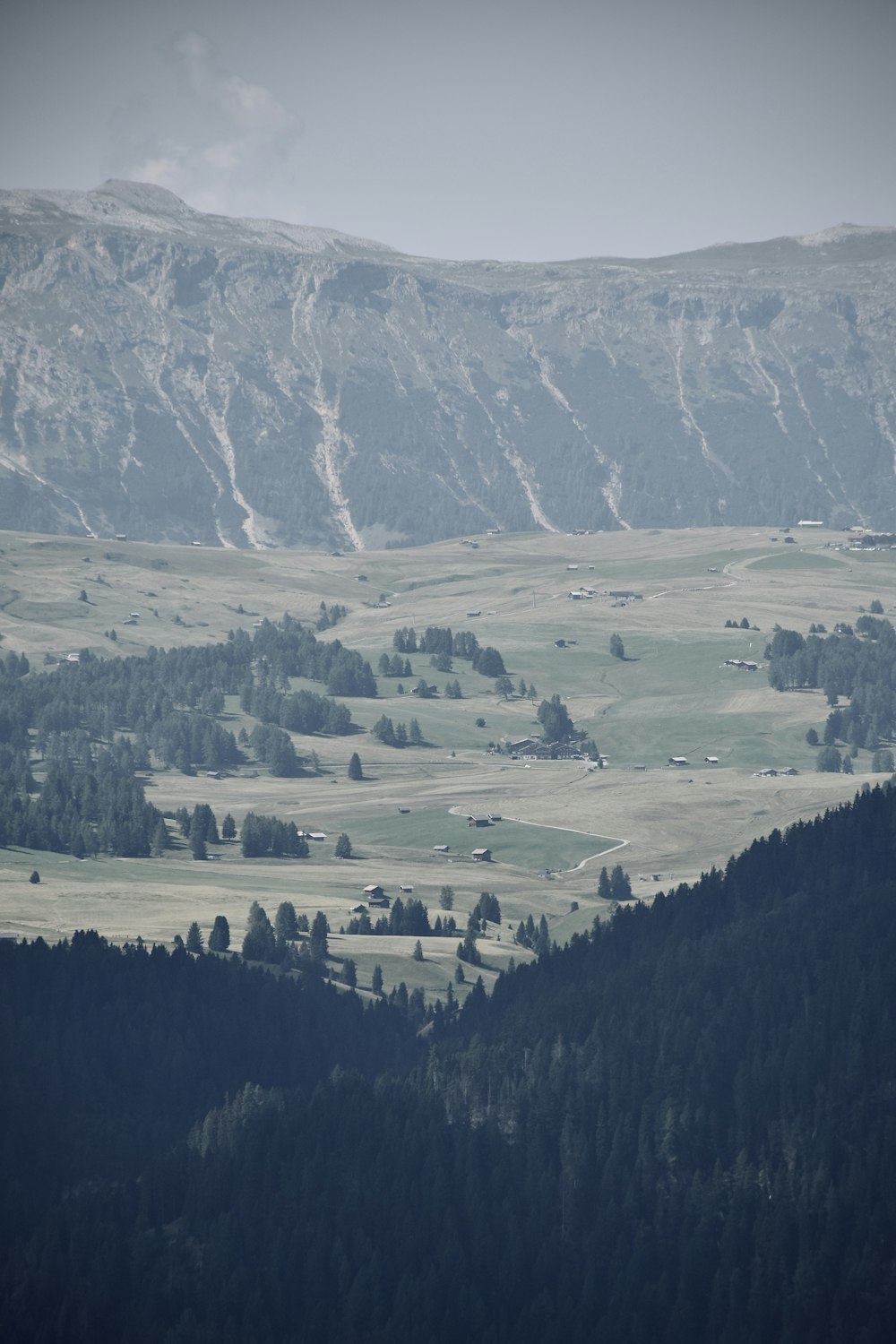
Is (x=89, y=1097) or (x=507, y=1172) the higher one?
(x=89, y=1097)

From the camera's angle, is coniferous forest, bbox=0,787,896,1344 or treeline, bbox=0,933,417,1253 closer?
coniferous forest, bbox=0,787,896,1344

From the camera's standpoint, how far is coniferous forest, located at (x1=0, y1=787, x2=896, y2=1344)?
150875mm

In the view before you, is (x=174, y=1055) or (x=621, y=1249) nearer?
(x=621, y=1249)

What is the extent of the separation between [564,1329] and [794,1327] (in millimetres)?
14900

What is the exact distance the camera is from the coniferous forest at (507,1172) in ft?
495

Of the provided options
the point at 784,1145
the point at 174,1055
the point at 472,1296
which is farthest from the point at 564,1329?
the point at 174,1055

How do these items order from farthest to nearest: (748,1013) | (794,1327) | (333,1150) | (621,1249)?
(748,1013)
(333,1150)
(621,1249)
(794,1327)

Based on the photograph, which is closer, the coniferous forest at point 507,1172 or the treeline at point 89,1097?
the coniferous forest at point 507,1172

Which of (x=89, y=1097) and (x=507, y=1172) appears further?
(x=89, y=1097)

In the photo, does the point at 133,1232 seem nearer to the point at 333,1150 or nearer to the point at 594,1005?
the point at 333,1150

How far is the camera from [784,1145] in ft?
547

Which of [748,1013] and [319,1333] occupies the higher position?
[748,1013]

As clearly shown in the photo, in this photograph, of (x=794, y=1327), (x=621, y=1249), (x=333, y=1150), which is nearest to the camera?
(x=794, y=1327)

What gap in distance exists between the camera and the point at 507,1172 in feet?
562
